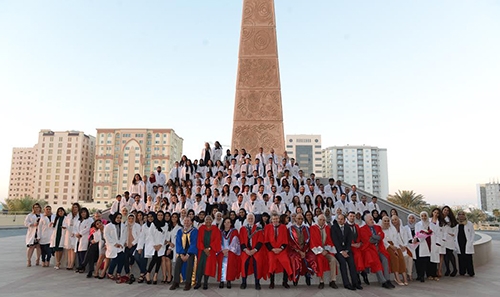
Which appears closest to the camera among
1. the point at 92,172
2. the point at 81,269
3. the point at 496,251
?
the point at 81,269

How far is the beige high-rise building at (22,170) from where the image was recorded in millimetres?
93188

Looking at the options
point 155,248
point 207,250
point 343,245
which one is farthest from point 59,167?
point 343,245

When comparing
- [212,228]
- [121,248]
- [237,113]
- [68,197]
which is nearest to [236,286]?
[212,228]

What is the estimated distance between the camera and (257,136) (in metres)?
14.6

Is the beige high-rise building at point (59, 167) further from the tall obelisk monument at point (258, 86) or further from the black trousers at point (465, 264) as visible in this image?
the black trousers at point (465, 264)

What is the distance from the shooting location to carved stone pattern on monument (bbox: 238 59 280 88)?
1500 cm

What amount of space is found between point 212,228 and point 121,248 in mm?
1928

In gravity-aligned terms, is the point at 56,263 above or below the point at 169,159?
below

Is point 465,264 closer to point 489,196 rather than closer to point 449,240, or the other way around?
point 449,240

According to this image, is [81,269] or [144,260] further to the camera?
[81,269]

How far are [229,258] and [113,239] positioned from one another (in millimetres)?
2353

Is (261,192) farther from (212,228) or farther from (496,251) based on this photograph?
(496,251)

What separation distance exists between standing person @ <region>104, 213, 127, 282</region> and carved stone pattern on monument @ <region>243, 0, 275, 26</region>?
1120cm

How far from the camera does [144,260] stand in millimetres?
6848
